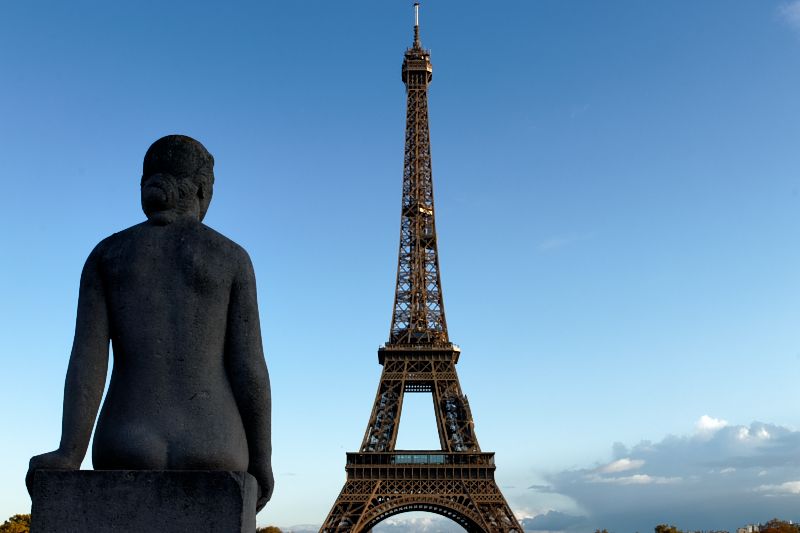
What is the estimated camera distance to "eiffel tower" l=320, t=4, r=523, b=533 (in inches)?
2239

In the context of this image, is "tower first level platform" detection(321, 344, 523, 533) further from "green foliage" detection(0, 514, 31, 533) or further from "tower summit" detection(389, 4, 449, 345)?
"green foliage" detection(0, 514, 31, 533)

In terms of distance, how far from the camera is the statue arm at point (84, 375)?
473 centimetres

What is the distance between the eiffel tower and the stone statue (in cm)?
5074

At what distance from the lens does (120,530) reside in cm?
446

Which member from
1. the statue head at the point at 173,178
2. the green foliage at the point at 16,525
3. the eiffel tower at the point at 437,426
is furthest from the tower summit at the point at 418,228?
the statue head at the point at 173,178

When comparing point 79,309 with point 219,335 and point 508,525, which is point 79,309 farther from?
point 508,525

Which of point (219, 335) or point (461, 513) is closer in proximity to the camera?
point (219, 335)

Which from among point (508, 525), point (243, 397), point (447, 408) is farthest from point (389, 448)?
point (243, 397)

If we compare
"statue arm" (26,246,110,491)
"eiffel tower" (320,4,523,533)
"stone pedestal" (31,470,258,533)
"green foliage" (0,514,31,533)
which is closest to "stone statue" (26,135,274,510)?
"statue arm" (26,246,110,491)

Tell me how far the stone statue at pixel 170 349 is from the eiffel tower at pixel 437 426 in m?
50.7

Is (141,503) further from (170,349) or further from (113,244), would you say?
(113,244)

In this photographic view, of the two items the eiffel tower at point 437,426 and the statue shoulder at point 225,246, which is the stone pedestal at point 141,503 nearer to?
the statue shoulder at point 225,246

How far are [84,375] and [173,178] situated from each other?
1241 millimetres

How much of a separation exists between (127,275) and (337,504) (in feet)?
175
